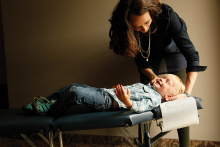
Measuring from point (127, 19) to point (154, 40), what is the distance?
1.19 ft

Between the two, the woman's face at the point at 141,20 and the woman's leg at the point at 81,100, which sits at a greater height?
the woman's face at the point at 141,20

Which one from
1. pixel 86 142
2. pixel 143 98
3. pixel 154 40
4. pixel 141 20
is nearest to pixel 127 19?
pixel 141 20

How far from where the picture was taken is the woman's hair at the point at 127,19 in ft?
3.27

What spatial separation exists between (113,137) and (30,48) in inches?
54.6

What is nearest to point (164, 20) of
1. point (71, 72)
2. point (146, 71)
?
point (146, 71)

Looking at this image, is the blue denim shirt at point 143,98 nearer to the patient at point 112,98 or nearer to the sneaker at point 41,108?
the patient at point 112,98

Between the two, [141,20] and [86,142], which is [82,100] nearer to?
[141,20]

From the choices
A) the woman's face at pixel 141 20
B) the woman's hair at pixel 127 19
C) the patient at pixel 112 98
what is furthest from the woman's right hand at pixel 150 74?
the woman's face at pixel 141 20

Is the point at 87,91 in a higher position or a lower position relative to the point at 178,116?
higher

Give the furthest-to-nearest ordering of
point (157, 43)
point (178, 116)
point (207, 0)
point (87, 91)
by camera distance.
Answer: point (207, 0) → point (157, 43) → point (87, 91) → point (178, 116)

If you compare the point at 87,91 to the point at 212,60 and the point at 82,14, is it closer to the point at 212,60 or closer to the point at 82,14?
the point at 82,14

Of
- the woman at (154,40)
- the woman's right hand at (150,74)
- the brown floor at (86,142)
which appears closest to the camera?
the woman at (154,40)

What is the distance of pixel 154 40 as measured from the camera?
51.5 inches

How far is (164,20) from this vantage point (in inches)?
45.7
